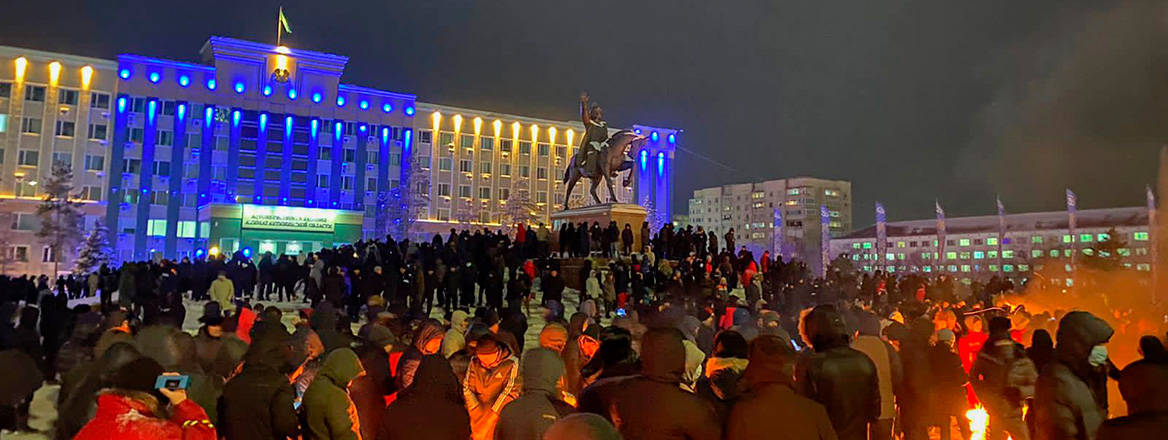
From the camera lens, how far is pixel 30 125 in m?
60.1

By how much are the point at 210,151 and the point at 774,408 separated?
67.5 meters

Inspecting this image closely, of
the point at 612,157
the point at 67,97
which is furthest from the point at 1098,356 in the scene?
the point at 67,97

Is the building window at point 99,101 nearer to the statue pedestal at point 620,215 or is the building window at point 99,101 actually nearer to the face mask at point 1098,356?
the statue pedestal at point 620,215

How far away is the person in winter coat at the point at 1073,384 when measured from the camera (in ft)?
14.8

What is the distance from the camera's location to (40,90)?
198ft

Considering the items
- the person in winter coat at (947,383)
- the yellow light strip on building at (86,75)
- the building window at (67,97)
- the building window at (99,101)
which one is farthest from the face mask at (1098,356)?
the building window at (67,97)

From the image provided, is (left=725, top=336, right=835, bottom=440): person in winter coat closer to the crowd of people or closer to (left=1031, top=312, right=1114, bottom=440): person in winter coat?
the crowd of people

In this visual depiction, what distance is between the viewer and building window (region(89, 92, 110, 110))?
61331mm

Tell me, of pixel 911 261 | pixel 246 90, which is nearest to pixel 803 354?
pixel 246 90

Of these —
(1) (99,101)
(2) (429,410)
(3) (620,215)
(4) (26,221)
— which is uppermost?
(1) (99,101)

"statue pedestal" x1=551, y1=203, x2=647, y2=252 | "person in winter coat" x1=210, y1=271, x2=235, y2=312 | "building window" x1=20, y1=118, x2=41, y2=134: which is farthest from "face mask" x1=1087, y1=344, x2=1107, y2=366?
"building window" x1=20, y1=118, x2=41, y2=134

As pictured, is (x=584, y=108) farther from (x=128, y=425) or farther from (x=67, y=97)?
(x=67, y=97)

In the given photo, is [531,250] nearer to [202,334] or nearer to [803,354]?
[202,334]

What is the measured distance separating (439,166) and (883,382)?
2912 inches
